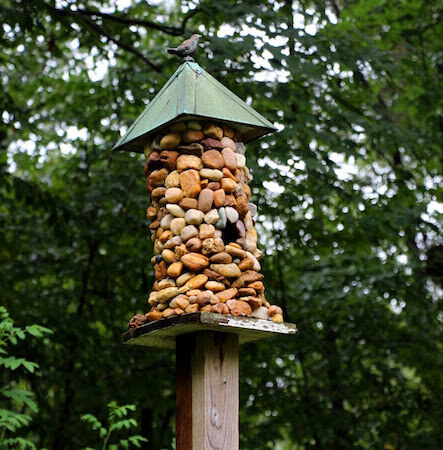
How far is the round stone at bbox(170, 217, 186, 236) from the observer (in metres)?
2.48

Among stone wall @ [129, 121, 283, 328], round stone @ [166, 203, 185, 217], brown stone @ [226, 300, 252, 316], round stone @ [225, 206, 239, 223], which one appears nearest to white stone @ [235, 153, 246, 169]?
stone wall @ [129, 121, 283, 328]

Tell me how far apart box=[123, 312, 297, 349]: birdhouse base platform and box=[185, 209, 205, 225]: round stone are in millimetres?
364

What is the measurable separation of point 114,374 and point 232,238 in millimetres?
4169

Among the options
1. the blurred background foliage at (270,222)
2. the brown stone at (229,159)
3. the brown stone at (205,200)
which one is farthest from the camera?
the blurred background foliage at (270,222)

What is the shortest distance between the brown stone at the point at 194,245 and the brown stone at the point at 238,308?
0.22m

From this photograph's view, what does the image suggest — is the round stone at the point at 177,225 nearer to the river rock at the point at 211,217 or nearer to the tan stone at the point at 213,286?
the river rock at the point at 211,217

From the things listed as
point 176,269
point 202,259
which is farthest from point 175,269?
point 202,259

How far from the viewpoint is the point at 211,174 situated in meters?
2.51

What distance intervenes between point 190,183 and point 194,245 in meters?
0.24

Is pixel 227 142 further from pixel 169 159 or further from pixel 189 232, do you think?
pixel 189 232

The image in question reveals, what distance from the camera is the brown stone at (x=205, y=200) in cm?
247

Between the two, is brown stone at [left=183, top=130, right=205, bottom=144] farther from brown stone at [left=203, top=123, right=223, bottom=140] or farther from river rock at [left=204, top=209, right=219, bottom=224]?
river rock at [left=204, top=209, right=219, bottom=224]

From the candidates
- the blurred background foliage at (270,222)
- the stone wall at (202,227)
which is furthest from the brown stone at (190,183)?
the blurred background foliage at (270,222)

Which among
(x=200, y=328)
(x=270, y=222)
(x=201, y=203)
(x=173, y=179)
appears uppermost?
(x=270, y=222)
